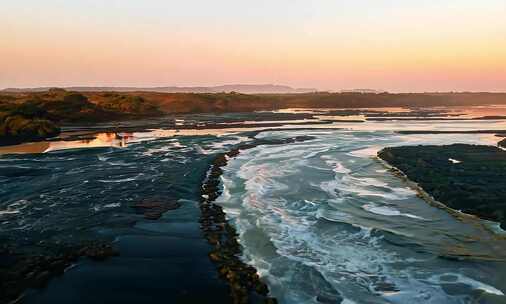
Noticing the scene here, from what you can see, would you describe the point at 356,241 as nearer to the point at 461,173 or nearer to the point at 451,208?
the point at 451,208

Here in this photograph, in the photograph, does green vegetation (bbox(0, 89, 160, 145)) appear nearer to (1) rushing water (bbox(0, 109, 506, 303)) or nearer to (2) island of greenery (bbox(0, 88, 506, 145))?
(2) island of greenery (bbox(0, 88, 506, 145))

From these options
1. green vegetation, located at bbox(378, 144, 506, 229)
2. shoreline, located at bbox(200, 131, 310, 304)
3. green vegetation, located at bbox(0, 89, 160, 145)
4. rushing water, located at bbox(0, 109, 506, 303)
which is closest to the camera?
shoreline, located at bbox(200, 131, 310, 304)

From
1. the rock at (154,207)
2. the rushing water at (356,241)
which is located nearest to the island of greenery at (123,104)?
the rock at (154,207)

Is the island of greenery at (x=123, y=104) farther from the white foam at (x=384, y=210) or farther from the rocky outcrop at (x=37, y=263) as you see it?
the white foam at (x=384, y=210)

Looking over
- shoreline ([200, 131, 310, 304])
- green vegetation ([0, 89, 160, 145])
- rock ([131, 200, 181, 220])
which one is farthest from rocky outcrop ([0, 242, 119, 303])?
green vegetation ([0, 89, 160, 145])

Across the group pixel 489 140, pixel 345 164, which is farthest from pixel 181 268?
pixel 489 140

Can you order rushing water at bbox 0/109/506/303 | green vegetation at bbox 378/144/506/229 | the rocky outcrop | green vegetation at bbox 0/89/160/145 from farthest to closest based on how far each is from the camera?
green vegetation at bbox 0/89/160/145
green vegetation at bbox 378/144/506/229
rushing water at bbox 0/109/506/303
the rocky outcrop
